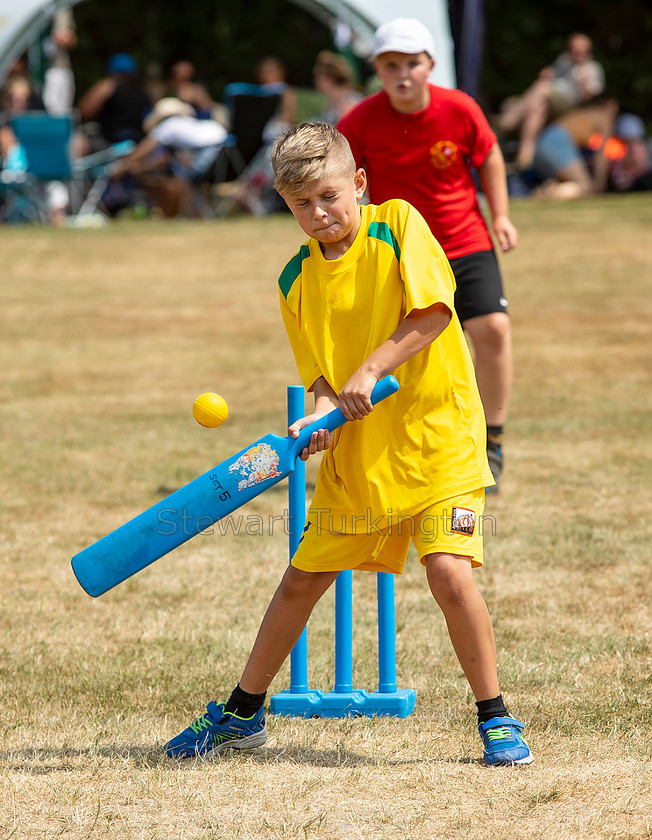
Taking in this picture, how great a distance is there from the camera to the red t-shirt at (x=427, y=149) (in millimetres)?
5387

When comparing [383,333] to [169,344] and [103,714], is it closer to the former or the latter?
[103,714]

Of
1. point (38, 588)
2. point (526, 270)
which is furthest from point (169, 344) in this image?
point (38, 588)

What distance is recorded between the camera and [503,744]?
10.4ft

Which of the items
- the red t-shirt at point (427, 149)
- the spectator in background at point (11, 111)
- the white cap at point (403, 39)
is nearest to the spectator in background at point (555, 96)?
the spectator in background at point (11, 111)

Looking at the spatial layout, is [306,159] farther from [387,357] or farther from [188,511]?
[188,511]

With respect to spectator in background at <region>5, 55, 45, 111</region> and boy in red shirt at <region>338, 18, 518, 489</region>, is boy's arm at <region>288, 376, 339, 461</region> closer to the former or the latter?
boy in red shirt at <region>338, 18, 518, 489</region>

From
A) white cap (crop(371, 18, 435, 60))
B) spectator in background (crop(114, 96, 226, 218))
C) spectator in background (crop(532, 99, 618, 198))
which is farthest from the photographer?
spectator in background (crop(532, 99, 618, 198))

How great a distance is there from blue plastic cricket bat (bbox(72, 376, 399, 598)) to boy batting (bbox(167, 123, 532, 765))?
0.09 metres

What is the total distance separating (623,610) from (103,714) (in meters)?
1.90

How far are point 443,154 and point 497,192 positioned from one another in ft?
1.34

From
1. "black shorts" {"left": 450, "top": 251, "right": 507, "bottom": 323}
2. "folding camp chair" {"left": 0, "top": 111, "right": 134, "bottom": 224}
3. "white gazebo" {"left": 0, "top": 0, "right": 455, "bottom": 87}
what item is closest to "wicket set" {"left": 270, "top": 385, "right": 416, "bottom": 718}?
"black shorts" {"left": 450, "top": 251, "right": 507, "bottom": 323}

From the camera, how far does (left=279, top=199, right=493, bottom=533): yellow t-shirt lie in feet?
10.3

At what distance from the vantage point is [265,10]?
23.0 meters

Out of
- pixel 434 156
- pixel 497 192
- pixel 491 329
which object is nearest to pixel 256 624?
pixel 491 329
